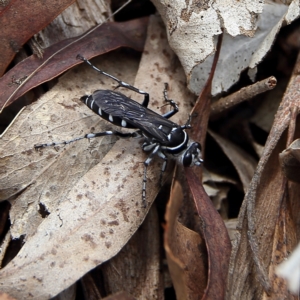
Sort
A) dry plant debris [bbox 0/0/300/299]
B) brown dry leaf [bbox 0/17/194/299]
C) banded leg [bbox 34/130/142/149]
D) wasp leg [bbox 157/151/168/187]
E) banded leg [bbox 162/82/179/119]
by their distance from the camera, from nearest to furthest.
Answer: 1. brown dry leaf [bbox 0/17/194/299]
2. dry plant debris [bbox 0/0/300/299]
3. banded leg [bbox 34/130/142/149]
4. wasp leg [bbox 157/151/168/187]
5. banded leg [bbox 162/82/179/119]

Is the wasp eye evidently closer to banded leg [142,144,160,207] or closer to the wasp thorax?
the wasp thorax

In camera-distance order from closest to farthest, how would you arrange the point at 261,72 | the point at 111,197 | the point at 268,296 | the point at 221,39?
the point at 268,296 < the point at 111,197 < the point at 221,39 < the point at 261,72

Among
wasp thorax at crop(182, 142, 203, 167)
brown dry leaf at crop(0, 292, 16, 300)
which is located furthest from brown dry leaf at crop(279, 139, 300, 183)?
brown dry leaf at crop(0, 292, 16, 300)

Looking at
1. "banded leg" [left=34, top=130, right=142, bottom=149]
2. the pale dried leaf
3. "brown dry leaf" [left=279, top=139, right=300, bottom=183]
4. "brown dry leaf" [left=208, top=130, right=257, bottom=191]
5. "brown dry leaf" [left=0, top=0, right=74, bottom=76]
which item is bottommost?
"brown dry leaf" [left=279, top=139, right=300, bottom=183]

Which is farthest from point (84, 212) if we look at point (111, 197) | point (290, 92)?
point (290, 92)

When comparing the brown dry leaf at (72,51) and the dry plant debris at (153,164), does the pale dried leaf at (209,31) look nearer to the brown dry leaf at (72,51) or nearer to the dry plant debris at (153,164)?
the dry plant debris at (153,164)

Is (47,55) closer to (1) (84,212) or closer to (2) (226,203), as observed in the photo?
(1) (84,212)
